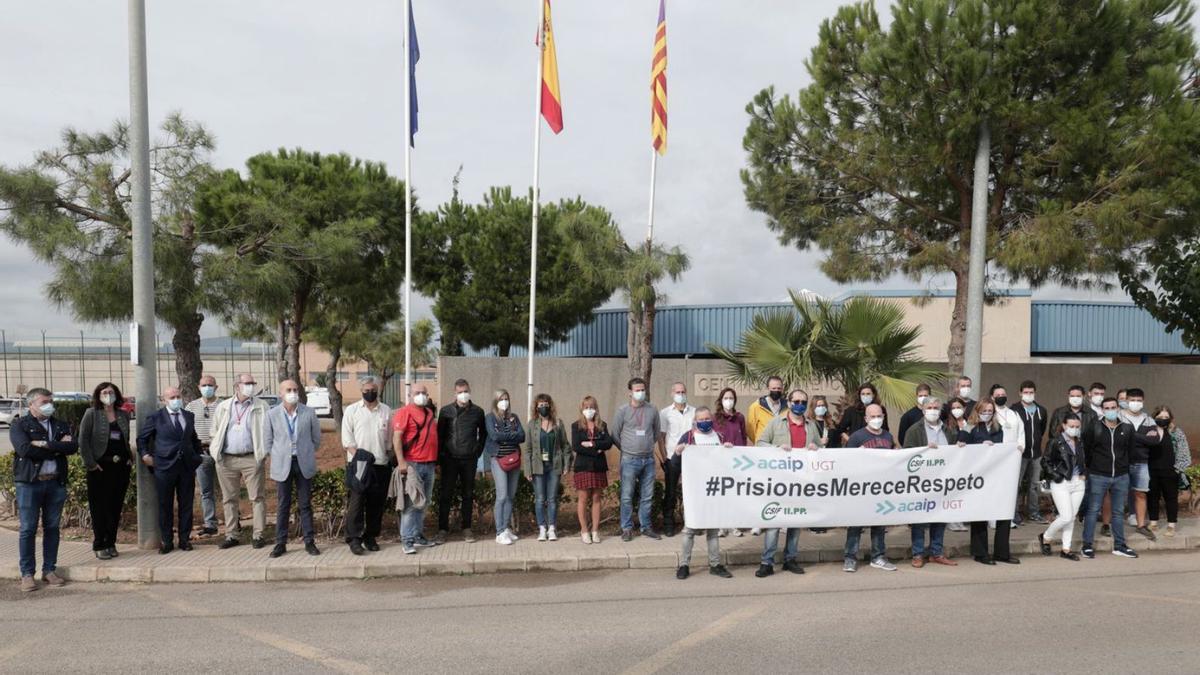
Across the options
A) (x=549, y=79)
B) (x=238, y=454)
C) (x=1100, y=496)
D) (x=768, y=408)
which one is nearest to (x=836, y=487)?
(x=768, y=408)

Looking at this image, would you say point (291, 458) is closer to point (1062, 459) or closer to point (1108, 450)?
point (1062, 459)

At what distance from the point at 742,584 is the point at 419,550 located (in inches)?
134

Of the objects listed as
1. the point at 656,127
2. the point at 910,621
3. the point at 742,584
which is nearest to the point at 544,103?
the point at 656,127

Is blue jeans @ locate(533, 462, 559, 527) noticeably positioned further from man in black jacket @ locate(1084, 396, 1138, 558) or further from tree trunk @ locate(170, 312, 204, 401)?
tree trunk @ locate(170, 312, 204, 401)

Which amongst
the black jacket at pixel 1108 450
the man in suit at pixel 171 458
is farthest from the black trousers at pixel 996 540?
the man in suit at pixel 171 458

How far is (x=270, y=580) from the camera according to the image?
7.06m

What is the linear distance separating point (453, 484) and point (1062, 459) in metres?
6.65

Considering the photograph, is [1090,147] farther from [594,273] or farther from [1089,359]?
[1089,359]

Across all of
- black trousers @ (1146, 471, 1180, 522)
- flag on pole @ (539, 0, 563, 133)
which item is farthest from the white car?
black trousers @ (1146, 471, 1180, 522)

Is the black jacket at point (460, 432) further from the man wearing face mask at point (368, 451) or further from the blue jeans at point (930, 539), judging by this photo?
the blue jeans at point (930, 539)

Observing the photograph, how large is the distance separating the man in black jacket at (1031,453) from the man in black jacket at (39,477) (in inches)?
420

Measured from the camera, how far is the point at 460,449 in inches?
320

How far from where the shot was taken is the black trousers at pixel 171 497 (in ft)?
25.4

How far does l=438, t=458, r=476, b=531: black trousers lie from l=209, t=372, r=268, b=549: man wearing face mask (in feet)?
6.23
